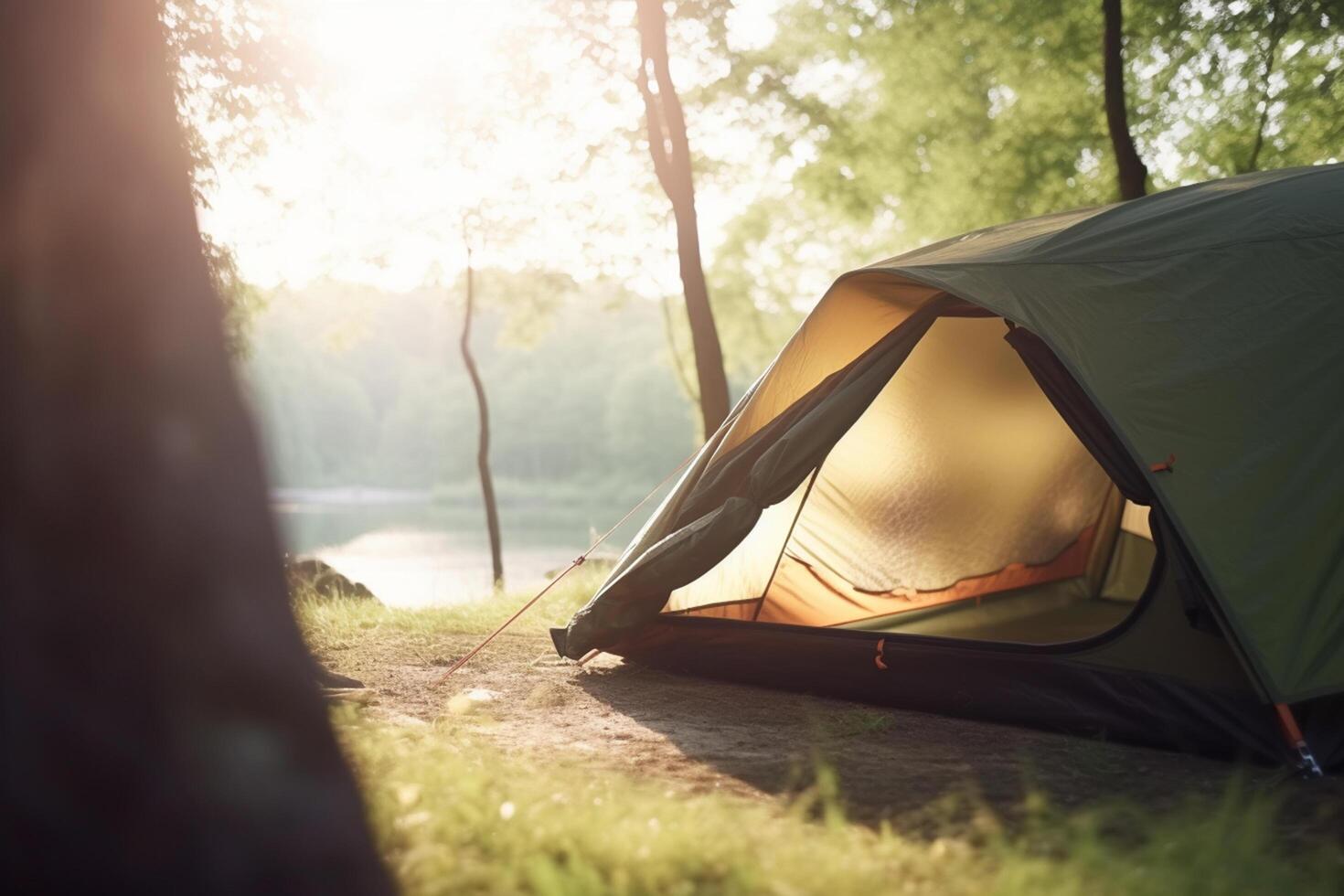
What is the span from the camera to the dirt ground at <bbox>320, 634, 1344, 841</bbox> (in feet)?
10.8

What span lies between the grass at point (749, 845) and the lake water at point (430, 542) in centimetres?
517

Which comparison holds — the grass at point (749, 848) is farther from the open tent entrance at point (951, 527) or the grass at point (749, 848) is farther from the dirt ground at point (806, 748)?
the open tent entrance at point (951, 527)

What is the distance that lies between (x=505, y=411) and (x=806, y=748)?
174 feet

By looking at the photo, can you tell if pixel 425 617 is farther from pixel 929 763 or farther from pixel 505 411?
pixel 505 411

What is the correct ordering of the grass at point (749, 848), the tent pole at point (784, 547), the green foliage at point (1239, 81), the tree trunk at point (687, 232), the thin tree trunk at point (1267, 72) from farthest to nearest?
the green foliage at point (1239, 81) < the thin tree trunk at point (1267, 72) < the tree trunk at point (687, 232) < the tent pole at point (784, 547) < the grass at point (749, 848)

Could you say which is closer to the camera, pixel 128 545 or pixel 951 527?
pixel 128 545

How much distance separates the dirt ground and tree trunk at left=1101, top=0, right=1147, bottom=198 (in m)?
6.09

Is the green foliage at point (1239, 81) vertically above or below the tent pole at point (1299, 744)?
above

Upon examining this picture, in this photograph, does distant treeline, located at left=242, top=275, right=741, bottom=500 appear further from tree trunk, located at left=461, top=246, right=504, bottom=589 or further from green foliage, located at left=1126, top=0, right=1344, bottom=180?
green foliage, located at left=1126, top=0, right=1344, bottom=180

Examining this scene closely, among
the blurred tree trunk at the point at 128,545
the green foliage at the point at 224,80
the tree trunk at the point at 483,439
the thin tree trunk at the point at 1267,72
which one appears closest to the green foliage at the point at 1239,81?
the thin tree trunk at the point at 1267,72

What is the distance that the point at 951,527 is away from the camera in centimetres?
624

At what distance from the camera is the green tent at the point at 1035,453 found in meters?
3.86

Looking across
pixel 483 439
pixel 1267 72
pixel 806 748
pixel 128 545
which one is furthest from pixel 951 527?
pixel 483 439

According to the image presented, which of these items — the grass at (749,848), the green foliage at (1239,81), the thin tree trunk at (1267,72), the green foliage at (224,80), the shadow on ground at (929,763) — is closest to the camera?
the grass at (749,848)
